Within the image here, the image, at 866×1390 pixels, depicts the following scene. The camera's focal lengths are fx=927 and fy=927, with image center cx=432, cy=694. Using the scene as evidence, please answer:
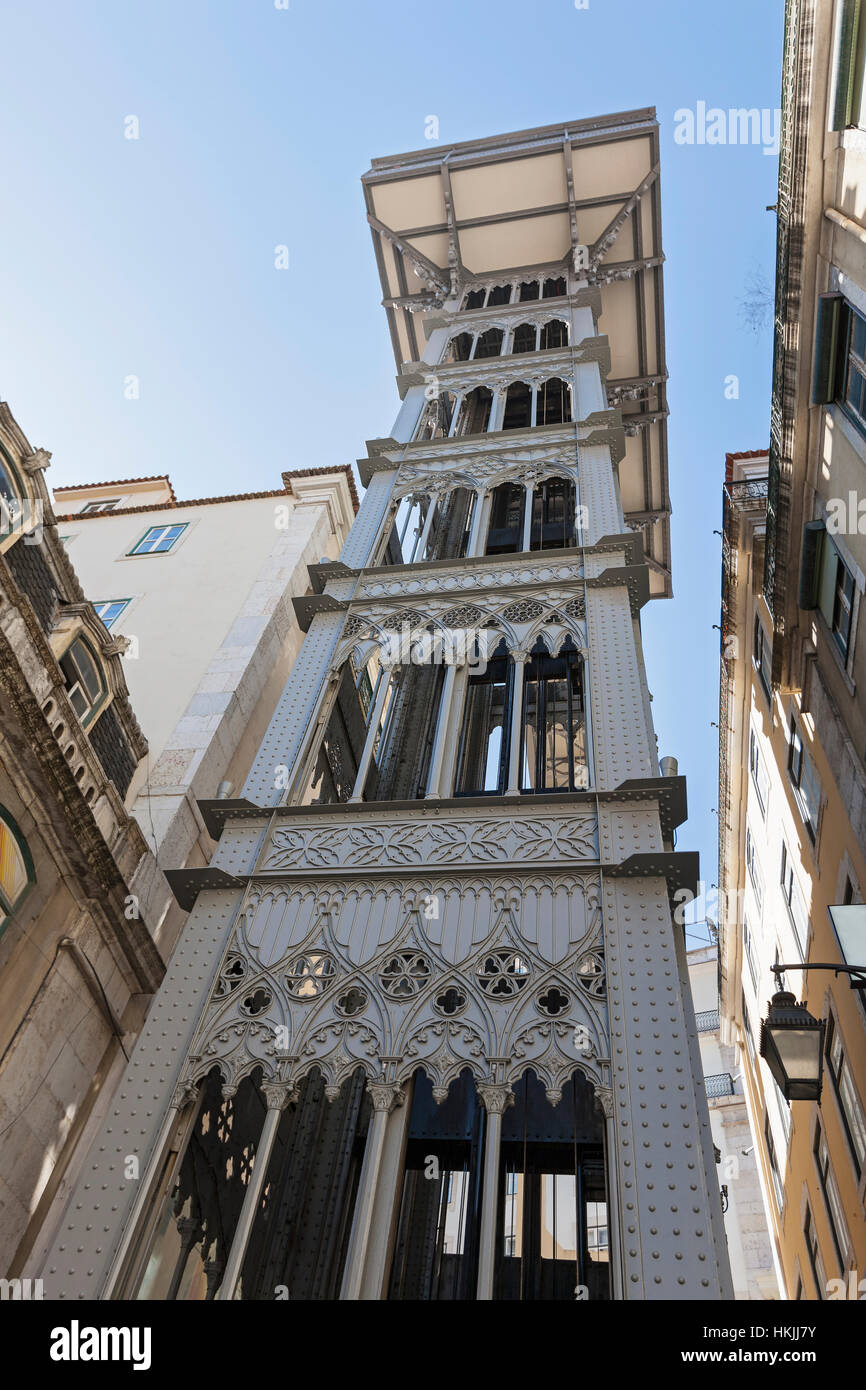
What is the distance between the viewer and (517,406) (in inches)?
877

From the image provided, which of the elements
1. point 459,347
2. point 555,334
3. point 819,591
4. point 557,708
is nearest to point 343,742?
point 557,708

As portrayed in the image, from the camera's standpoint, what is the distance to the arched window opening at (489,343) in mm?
23469

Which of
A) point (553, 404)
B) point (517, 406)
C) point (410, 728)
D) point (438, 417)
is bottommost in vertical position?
point (410, 728)

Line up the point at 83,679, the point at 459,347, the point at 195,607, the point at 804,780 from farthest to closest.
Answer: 1. the point at 459,347
2. the point at 195,607
3. the point at 804,780
4. the point at 83,679

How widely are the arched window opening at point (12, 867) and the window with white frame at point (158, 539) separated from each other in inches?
445

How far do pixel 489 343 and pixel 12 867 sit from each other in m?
18.4

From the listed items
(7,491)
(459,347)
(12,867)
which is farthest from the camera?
(459,347)

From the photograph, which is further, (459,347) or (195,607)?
(459,347)

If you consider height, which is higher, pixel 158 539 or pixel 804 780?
pixel 158 539

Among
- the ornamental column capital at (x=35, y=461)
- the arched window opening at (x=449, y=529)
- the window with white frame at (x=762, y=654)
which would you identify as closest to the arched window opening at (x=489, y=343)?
the arched window opening at (x=449, y=529)

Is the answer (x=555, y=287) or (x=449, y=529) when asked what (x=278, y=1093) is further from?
(x=555, y=287)

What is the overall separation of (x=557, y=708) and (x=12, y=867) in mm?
8380

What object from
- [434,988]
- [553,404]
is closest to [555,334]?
[553,404]

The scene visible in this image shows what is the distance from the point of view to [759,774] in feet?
69.4
